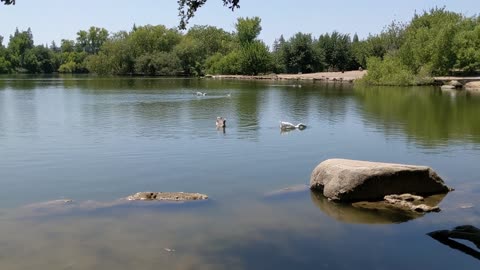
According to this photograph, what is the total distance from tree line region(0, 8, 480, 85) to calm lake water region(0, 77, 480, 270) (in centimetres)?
3817

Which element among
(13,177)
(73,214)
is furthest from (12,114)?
(73,214)

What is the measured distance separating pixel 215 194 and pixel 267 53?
328 feet

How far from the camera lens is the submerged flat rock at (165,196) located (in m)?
14.3

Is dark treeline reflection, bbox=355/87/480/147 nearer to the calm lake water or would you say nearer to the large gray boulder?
the calm lake water

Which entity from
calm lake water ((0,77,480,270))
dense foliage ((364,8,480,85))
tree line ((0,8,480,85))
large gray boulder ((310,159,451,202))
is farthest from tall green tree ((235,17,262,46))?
large gray boulder ((310,159,451,202))

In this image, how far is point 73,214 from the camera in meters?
13.1

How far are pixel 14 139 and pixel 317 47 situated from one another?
91.7 metres

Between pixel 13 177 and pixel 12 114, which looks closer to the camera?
pixel 13 177

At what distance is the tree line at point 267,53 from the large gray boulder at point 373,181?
2234 inches

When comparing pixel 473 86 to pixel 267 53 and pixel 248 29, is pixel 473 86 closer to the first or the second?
pixel 267 53

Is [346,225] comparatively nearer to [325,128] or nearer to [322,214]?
[322,214]

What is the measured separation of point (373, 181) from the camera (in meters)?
14.1

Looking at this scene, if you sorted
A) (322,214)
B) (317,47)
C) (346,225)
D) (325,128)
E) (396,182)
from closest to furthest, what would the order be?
(346,225)
(322,214)
(396,182)
(325,128)
(317,47)

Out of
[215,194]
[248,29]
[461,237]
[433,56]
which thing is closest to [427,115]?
[215,194]
